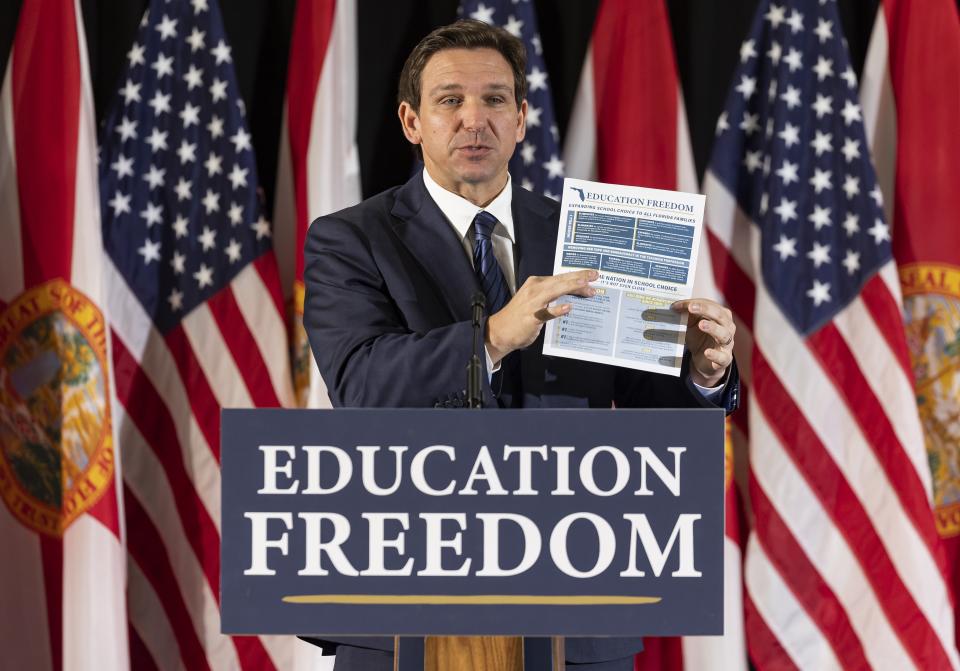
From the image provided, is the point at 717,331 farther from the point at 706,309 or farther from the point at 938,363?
the point at 938,363

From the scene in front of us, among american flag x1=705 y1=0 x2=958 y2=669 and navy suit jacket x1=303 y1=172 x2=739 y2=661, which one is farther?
american flag x1=705 y1=0 x2=958 y2=669

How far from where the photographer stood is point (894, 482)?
3480 mm

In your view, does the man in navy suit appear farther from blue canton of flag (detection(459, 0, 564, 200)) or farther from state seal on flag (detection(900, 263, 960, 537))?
state seal on flag (detection(900, 263, 960, 537))

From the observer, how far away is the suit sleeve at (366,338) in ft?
5.16

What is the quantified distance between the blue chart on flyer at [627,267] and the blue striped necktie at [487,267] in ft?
0.66

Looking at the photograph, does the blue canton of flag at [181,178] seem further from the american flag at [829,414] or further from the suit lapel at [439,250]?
the suit lapel at [439,250]

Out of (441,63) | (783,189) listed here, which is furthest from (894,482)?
(441,63)

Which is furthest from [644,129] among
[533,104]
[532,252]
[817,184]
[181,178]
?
[532,252]

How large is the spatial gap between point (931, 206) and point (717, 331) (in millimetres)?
2311

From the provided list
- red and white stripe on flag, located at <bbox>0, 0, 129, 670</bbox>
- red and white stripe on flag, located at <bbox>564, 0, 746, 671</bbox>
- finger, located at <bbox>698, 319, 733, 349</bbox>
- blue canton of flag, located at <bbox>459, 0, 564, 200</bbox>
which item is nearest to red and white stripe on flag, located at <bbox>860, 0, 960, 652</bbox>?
red and white stripe on flag, located at <bbox>564, 0, 746, 671</bbox>

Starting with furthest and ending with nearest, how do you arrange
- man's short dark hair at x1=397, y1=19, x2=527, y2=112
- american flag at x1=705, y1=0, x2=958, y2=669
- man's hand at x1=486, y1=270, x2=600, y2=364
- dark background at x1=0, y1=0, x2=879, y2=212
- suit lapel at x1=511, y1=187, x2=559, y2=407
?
dark background at x1=0, y1=0, x2=879, y2=212, american flag at x1=705, y1=0, x2=958, y2=669, man's short dark hair at x1=397, y1=19, x2=527, y2=112, suit lapel at x1=511, y1=187, x2=559, y2=407, man's hand at x1=486, y1=270, x2=600, y2=364

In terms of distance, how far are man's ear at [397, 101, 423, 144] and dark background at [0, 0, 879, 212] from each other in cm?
184

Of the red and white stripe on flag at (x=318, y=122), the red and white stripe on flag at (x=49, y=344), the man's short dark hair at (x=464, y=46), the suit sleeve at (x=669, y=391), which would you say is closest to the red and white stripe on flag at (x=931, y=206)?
the red and white stripe on flag at (x=318, y=122)

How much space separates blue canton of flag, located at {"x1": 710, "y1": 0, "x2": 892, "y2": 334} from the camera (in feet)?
11.7
